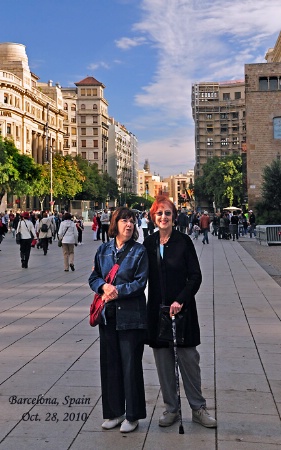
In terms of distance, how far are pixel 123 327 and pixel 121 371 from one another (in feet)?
1.27

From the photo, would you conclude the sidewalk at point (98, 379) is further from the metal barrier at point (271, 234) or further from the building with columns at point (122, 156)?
the building with columns at point (122, 156)

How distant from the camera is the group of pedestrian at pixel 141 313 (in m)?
4.39

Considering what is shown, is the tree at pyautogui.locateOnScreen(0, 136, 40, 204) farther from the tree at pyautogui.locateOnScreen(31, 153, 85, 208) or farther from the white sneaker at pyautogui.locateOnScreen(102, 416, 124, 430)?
the white sneaker at pyautogui.locateOnScreen(102, 416, 124, 430)

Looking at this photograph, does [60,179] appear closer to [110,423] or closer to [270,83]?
[270,83]

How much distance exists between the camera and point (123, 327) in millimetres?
4355

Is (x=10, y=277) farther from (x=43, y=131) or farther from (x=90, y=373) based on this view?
(x=43, y=131)

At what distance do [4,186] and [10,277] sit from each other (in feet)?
136

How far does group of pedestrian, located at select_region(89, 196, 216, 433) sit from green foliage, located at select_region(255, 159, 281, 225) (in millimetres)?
30699

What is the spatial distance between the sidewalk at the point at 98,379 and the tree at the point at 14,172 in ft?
138

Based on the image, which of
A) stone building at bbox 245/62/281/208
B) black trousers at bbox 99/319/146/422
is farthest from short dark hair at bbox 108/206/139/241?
stone building at bbox 245/62/281/208

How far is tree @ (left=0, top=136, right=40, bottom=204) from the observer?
5238 cm

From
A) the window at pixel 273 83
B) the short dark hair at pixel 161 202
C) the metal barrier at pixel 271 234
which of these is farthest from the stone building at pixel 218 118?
the short dark hair at pixel 161 202

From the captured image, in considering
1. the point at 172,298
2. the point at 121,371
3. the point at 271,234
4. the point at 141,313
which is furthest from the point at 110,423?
the point at 271,234

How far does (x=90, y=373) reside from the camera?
612 cm
